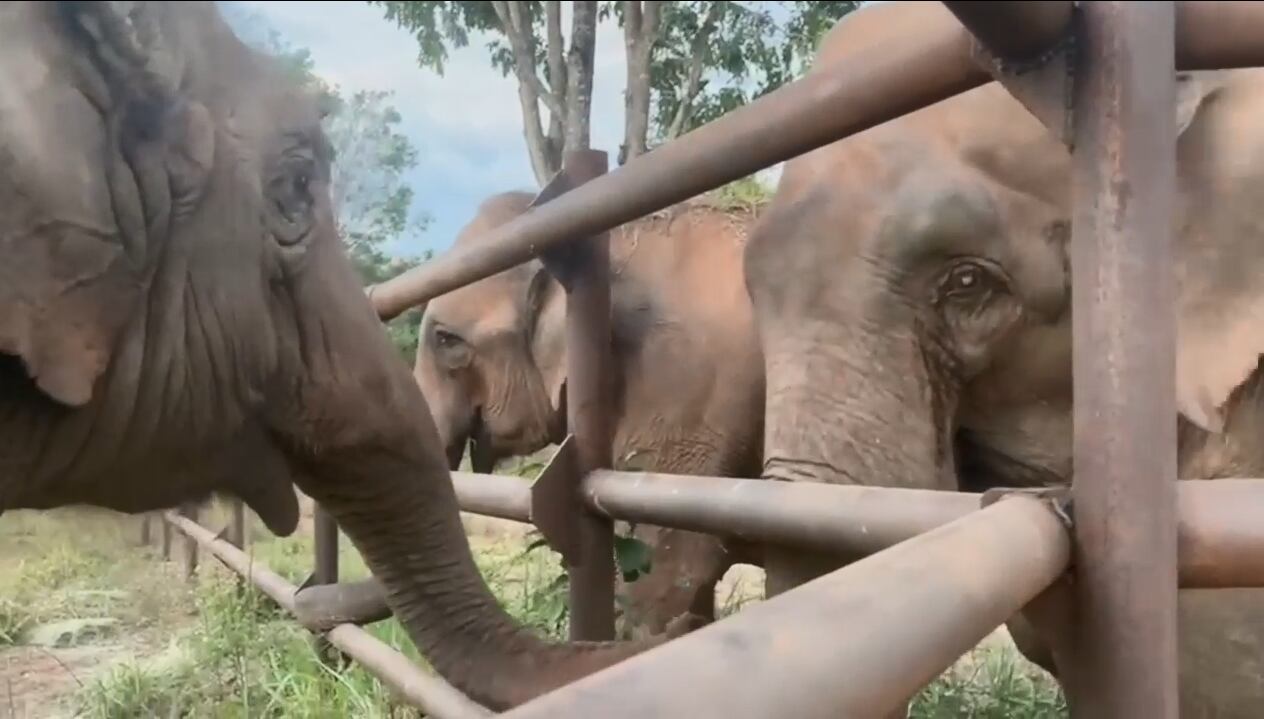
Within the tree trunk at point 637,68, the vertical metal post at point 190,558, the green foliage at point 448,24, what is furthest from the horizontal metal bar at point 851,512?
the vertical metal post at point 190,558

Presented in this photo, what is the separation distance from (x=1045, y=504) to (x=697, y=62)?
358 cm

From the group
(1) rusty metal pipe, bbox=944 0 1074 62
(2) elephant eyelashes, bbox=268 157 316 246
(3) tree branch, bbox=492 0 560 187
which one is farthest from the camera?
(3) tree branch, bbox=492 0 560 187

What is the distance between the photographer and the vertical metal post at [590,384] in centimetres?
144

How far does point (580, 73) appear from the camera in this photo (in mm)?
2492

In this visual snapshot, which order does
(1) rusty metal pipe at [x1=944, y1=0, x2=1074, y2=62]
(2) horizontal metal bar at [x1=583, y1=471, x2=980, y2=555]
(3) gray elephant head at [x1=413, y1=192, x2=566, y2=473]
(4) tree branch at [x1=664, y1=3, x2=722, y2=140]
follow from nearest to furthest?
(1) rusty metal pipe at [x1=944, y1=0, x2=1074, y2=62] < (2) horizontal metal bar at [x1=583, y1=471, x2=980, y2=555] < (3) gray elephant head at [x1=413, y1=192, x2=566, y2=473] < (4) tree branch at [x1=664, y1=3, x2=722, y2=140]

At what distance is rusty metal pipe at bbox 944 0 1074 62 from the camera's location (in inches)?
21.7

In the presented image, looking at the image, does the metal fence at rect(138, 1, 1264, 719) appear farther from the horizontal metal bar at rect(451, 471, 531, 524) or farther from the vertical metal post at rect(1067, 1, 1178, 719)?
the horizontal metal bar at rect(451, 471, 531, 524)

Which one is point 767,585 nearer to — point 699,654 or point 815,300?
point 815,300

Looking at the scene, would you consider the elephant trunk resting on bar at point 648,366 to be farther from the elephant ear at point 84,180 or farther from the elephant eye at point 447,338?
the elephant ear at point 84,180

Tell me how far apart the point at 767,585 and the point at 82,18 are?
0.87 meters

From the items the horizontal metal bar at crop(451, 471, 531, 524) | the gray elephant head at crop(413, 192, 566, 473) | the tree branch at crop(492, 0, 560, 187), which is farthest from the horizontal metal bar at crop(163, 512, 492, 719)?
the tree branch at crop(492, 0, 560, 187)

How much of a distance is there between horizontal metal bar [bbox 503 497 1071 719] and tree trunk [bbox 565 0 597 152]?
172cm

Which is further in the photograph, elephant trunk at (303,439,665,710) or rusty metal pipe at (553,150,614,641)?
rusty metal pipe at (553,150,614,641)

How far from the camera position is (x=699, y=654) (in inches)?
14.9
